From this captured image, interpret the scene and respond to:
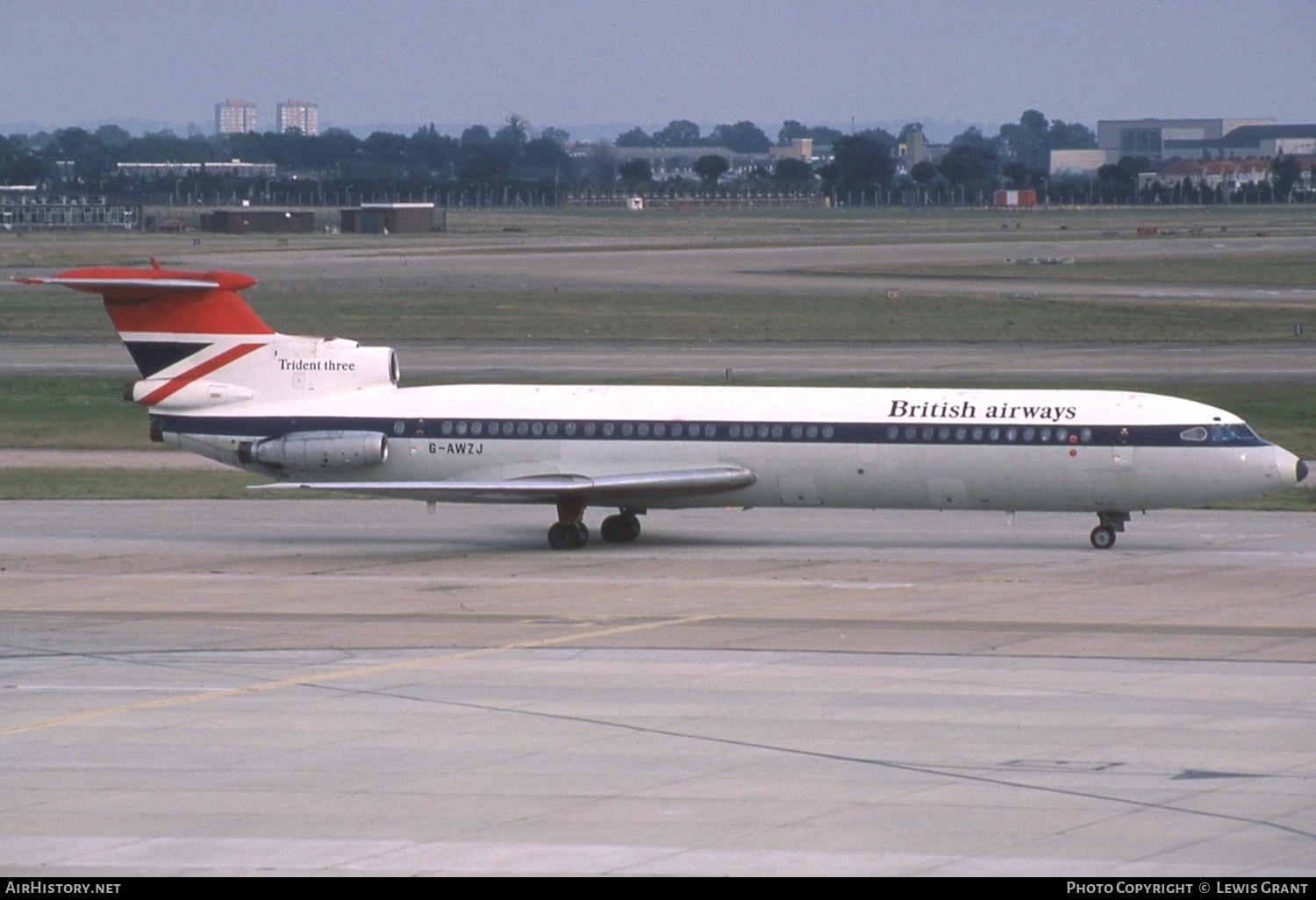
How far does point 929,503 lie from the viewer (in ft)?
117

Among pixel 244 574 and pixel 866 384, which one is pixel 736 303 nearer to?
pixel 866 384

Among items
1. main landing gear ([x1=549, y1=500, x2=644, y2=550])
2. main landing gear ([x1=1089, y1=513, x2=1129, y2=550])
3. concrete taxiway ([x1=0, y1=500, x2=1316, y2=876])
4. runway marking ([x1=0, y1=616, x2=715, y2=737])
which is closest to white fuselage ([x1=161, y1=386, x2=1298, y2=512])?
main landing gear ([x1=1089, y1=513, x2=1129, y2=550])

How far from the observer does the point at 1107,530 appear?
3544cm

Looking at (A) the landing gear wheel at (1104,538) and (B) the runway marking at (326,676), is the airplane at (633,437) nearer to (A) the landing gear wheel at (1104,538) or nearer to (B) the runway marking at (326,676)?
(A) the landing gear wheel at (1104,538)

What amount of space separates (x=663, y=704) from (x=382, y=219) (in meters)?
150

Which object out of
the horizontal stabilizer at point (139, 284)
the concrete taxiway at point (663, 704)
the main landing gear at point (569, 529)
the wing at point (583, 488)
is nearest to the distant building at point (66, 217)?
the horizontal stabilizer at point (139, 284)

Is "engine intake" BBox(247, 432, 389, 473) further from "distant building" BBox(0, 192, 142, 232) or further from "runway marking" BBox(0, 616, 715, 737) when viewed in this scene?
"distant building" BBox(0, 192, 142, 232)

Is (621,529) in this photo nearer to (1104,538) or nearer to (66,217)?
(1104,538)

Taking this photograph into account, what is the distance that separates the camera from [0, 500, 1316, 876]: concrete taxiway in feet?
53.0

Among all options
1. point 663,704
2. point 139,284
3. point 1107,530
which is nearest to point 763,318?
point 1107,530

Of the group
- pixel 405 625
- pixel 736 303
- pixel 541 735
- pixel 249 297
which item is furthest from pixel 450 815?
pixel 736 303

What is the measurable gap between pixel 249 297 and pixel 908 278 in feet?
219

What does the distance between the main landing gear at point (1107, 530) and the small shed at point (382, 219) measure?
137 meters

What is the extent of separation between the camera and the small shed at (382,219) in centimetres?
16750
